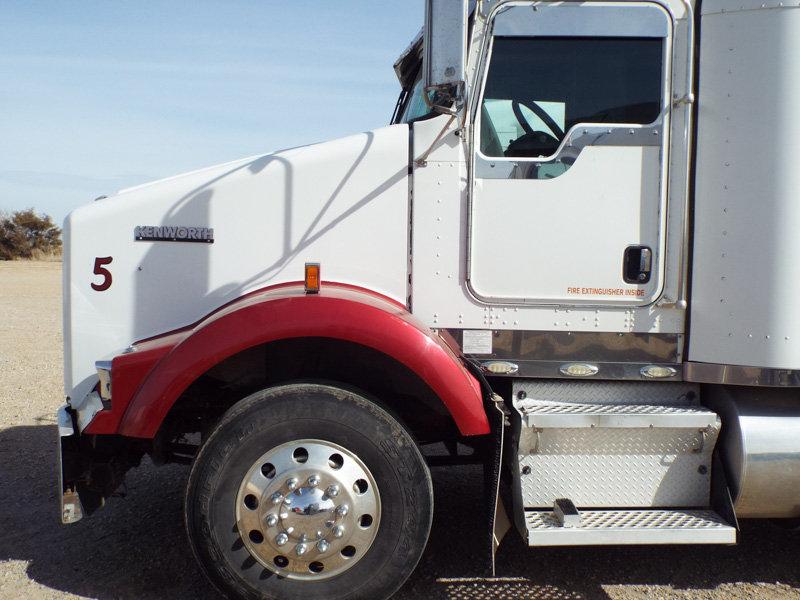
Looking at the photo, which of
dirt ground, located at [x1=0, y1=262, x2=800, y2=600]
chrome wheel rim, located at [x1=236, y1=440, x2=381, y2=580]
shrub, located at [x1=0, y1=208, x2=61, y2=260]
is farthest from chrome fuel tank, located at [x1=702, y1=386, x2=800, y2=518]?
shrub, located at [x1=0, y1=208, x2=61, y2=260]

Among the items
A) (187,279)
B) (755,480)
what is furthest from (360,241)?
(755,480)

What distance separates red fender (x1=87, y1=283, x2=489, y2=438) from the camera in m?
3.03

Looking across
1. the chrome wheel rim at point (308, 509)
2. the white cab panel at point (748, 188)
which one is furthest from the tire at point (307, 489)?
the white cab panel at point (748, 188)

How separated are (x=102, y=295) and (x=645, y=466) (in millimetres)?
2673

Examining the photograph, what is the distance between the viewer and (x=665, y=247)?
3.25 m

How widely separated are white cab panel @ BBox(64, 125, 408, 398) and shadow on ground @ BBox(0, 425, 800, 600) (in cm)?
→ 96

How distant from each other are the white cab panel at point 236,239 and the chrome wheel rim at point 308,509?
Answer: 81 centimetres

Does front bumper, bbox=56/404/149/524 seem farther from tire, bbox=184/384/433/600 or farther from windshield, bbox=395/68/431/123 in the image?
windshield, bbox=395/68/431/123

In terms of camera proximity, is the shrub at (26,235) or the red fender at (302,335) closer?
the red fender at (302,335)

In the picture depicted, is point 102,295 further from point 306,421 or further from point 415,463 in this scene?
point 415,463

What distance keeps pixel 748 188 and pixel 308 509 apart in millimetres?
2338

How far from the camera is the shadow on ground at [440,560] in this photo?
347 centimetres

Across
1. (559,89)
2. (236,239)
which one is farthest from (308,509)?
(559,89)

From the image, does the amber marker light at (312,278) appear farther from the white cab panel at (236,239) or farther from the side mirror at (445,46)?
the side mirror at (445,46)
